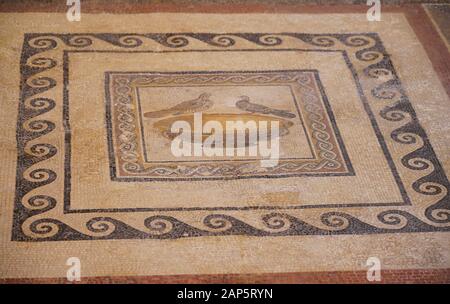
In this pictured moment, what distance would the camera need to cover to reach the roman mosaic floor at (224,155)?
4.47m

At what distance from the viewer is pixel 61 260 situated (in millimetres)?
4375

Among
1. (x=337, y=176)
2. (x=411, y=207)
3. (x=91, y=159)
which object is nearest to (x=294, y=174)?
(x=337, y=176)

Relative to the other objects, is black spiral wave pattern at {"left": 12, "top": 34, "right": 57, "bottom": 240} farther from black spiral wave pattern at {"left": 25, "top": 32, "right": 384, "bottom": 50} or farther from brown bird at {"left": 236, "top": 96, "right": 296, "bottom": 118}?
brown bird at {"left": 236, "top": 96, "right": 296, "bottom": 118}

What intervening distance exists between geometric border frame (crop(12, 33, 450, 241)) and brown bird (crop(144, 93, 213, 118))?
44cm

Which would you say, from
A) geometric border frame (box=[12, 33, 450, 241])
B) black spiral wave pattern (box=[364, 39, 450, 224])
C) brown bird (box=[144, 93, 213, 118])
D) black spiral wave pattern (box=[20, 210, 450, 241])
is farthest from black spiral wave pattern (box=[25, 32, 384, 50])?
black spiral wave pattern (box=[20, 210, 450, 241])

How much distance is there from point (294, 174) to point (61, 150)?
3.45 feet

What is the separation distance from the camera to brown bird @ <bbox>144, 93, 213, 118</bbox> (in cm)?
536

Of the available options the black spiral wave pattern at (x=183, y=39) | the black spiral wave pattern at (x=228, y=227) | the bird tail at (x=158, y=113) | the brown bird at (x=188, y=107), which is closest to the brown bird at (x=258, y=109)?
the brown bird at (x=188, y=107)

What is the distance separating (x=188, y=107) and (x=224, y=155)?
431 millimetres

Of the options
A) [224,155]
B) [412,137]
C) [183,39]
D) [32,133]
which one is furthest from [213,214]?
[183,39]

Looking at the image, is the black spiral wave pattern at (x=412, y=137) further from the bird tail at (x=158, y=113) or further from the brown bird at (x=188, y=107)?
the bird tail at (x=158, y=113)

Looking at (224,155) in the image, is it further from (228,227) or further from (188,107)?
(228,227)
